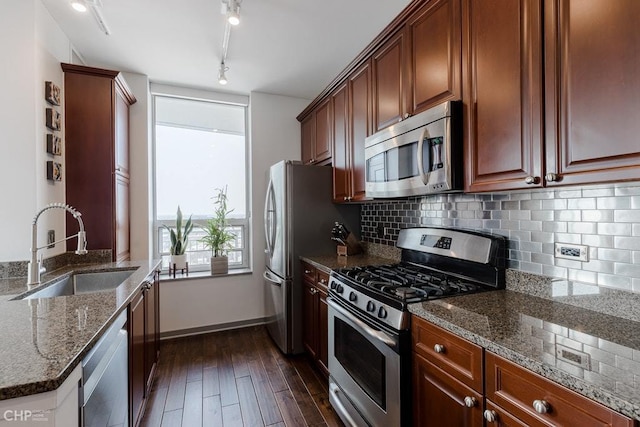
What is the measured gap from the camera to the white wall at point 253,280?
128 inches

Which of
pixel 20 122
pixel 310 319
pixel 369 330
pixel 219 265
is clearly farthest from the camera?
pixel 219 265

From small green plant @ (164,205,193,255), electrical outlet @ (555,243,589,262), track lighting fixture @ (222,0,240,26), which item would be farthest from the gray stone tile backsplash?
small green plant @ (164,205,193,255)

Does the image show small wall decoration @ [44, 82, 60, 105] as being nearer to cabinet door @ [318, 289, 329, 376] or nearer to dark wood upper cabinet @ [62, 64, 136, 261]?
dark wood upper cabinet @ [62, 64, 136, 261]

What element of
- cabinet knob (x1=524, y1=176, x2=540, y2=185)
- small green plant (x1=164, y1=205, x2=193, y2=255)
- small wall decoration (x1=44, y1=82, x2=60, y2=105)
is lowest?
small green plant (x1=164, y1=205, x2=193, y2=255)

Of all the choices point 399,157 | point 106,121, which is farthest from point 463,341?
point 106,121

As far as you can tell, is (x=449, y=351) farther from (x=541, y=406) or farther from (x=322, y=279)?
(x=322, y=279)

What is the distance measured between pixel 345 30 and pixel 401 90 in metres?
0.88

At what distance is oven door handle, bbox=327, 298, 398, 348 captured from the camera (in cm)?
140

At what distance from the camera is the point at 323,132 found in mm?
3080

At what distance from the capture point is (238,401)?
212 cm

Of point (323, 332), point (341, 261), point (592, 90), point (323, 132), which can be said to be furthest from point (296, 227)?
point (592, 90)

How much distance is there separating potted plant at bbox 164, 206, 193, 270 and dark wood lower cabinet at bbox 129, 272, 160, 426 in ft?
2.91

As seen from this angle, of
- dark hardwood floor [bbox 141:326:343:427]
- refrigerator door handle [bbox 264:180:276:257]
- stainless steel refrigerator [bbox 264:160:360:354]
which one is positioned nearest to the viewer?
dark hardwood floor [bbox 141:326:343:427]

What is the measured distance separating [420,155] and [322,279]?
3.94 ft
